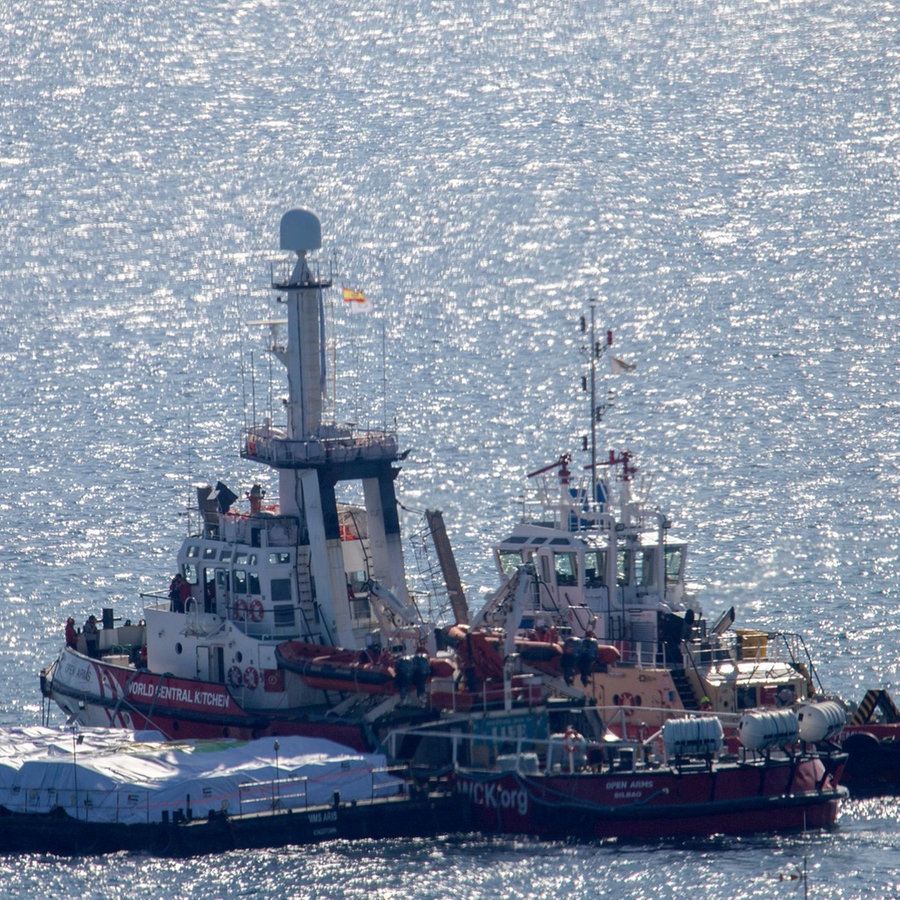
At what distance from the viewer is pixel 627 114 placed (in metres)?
165

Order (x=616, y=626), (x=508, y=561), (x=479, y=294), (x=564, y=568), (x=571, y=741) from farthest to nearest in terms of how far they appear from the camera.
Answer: (x=479, y=294) < (x=508, y=561) < (x=564, y=568) < (x=616, y=626) < (x=571, y=741)

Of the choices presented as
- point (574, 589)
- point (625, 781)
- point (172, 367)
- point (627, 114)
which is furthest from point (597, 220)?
point (625, 781)

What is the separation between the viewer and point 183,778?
6962cm

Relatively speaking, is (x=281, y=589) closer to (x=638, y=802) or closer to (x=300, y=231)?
(x=300, y=231)

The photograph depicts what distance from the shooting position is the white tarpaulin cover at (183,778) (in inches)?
2724

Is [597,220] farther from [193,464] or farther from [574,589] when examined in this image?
[574,589]

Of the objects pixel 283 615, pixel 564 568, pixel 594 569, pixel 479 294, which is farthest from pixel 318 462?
pixel 479 294

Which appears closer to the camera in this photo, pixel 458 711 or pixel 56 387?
pixel 458 711

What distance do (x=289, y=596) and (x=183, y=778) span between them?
869 cm

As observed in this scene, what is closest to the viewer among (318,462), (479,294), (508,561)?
(318,462)

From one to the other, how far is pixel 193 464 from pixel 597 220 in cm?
4231

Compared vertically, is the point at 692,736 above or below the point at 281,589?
below

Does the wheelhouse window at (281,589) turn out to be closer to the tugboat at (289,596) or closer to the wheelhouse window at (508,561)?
the tugboat at (289,596)

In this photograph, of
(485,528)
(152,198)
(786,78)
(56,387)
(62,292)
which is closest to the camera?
(485,528)
